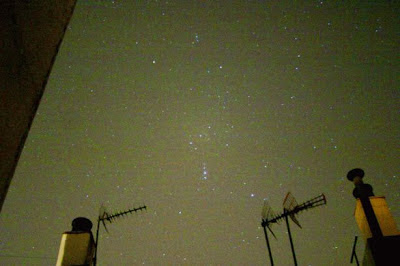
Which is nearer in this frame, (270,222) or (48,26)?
(48,26)

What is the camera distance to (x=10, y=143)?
0.94 meters

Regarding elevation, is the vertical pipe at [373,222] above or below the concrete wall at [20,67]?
above

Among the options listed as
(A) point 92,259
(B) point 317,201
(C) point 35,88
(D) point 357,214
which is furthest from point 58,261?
(D) point 357,214

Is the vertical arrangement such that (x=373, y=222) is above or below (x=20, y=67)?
above

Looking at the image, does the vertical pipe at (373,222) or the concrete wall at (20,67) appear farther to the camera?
the vertical pipe at (373,222)

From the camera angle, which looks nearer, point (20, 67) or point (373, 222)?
point (20, 67)

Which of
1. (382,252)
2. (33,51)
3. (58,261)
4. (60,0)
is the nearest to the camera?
(33,51)

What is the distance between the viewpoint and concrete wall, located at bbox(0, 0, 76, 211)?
35.8 inches

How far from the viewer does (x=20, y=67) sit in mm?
987

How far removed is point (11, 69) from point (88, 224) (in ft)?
38.2

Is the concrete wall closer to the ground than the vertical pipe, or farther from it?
closer to the ground

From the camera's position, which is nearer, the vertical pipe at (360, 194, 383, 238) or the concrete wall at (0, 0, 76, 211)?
the concrete wall at (0, 0, 76, 211)

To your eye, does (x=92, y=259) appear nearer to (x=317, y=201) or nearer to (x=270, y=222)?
(x=270, y=222)

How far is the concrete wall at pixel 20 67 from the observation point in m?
0.91
